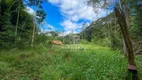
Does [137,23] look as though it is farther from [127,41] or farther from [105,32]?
[127,41]

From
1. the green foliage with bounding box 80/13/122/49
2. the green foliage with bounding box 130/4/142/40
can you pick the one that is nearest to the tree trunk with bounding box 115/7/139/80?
the green foliage with bounding box 80/13/122/49

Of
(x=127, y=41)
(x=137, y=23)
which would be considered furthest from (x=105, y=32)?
(x=127, y=41)

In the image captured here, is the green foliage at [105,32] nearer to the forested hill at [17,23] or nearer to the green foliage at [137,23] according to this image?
the green foliage at [137,23]

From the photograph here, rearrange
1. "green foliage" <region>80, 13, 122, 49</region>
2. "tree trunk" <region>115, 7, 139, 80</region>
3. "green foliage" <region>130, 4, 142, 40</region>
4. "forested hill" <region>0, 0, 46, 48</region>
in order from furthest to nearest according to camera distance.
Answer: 1. "green foliage" <region>80, 13, 122, 49</region>
2. "green foliage" <region>130, 4, 142, 40</region>
3. "forested hill" <region>0, 0, 46, 48</region>
4. "tree trunk" <region>115, 7, 139, 80</region>

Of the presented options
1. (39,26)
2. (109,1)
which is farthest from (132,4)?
(39,26)

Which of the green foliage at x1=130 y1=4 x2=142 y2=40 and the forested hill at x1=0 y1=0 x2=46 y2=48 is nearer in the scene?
the forested hill at x1=0 y1=0 x2=46 y2=48

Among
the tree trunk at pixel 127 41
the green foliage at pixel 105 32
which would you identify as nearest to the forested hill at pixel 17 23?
the green foliage at pixel 105 32

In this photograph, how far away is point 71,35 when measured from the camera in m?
28.7

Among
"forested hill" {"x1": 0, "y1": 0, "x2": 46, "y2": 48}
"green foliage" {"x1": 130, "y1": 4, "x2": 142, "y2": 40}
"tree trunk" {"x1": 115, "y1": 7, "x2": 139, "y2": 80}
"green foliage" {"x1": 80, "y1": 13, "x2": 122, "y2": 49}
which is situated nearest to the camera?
"tree trunk" {"x1": 115, "y1": 7, "x2": 139, "y2": 80}

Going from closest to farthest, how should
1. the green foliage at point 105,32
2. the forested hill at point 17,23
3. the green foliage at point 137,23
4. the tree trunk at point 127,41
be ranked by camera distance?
the tree trunk at point 127,41
the forested hill at point 17,23
the green foliage at point 137,23
the green foliage at point 105,32

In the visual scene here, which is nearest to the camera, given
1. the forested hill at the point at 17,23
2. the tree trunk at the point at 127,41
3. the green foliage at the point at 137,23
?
the tree trunk at the point at 127,41

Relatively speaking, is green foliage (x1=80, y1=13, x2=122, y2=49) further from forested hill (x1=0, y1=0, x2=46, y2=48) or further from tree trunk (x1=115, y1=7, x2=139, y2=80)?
tree trunk (x1=115, y1=7, x2=139, y2=80)

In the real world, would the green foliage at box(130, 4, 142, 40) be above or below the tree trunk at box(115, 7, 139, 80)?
above

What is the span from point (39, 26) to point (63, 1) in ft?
13.8
